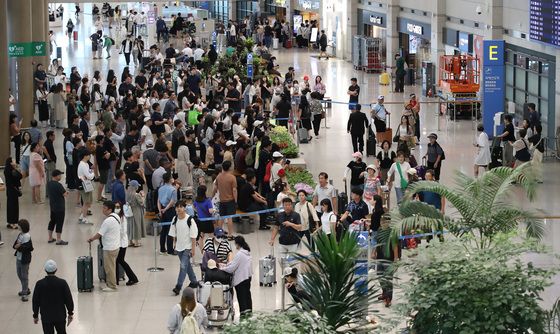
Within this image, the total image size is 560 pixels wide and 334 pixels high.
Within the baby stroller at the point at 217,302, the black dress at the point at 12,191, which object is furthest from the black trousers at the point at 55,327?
the black dress at the point at 12,191

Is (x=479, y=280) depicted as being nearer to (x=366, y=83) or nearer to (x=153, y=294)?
(x=153, y=294)

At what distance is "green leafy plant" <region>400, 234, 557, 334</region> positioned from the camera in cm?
1111

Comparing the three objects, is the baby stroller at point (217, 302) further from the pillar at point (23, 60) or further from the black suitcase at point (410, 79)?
the black suitcase at point (410, 79)

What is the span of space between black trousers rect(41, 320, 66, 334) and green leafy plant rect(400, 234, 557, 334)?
5.54 meters

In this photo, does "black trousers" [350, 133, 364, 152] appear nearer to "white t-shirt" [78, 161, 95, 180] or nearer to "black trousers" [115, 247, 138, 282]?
"white t-shirt" [78, 161, 95, 180]

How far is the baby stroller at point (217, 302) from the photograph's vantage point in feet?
55.0

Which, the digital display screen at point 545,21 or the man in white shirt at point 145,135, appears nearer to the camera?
the man in white shirt at point 145,135

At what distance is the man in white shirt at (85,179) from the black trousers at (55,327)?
741 centimetres

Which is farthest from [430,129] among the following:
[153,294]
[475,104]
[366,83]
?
[153,294]

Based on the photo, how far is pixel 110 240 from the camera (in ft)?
60.0

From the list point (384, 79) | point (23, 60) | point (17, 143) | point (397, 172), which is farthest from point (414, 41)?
point (397, 172)

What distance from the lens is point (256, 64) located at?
39.0 meters

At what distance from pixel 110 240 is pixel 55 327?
283cm

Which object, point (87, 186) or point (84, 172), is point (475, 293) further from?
point (87, 186)
